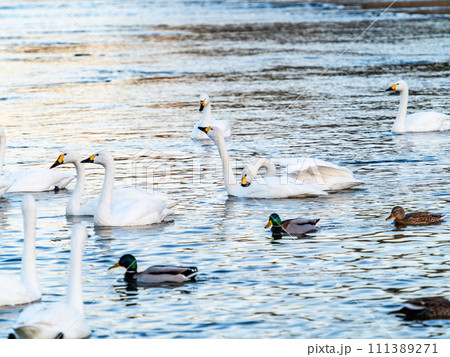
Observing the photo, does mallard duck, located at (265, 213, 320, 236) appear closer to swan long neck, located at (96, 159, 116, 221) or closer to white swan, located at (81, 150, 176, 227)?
white swan, located at (81, 150, 176, 227)

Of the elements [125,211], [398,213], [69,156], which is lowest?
A: [398,213]

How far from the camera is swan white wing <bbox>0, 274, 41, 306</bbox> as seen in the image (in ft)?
33.7

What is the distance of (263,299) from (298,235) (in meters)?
3.08

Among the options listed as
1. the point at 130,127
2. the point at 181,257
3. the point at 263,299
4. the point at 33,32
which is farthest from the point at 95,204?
the point at 33,32

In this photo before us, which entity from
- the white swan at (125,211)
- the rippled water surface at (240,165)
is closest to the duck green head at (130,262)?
the rippled water surface at (240,165)

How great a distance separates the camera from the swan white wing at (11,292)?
1026cm

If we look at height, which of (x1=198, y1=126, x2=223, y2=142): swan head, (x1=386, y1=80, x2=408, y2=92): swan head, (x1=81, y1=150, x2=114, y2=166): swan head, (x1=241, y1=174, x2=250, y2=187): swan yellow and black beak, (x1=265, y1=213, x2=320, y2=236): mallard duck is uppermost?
(x1=386, y1=80, x2=408, y2=92): swan head

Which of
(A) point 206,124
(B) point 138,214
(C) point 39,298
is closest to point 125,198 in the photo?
(B) point 138,214

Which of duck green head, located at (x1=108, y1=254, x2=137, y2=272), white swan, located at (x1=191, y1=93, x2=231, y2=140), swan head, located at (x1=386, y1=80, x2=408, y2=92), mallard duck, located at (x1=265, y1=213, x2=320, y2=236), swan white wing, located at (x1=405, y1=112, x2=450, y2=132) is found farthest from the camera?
swan head, located at (x1=386, y1=80, x2=408, y2=92)

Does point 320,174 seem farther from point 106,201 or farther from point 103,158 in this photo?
point 106,201

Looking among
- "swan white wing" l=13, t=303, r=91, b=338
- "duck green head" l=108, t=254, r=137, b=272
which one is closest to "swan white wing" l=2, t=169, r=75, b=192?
"duck green head" l=108, t=254, r=137, b=272

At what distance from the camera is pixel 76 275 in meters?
9.61

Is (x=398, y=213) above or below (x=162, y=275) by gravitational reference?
above

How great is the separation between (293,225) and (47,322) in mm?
5433
